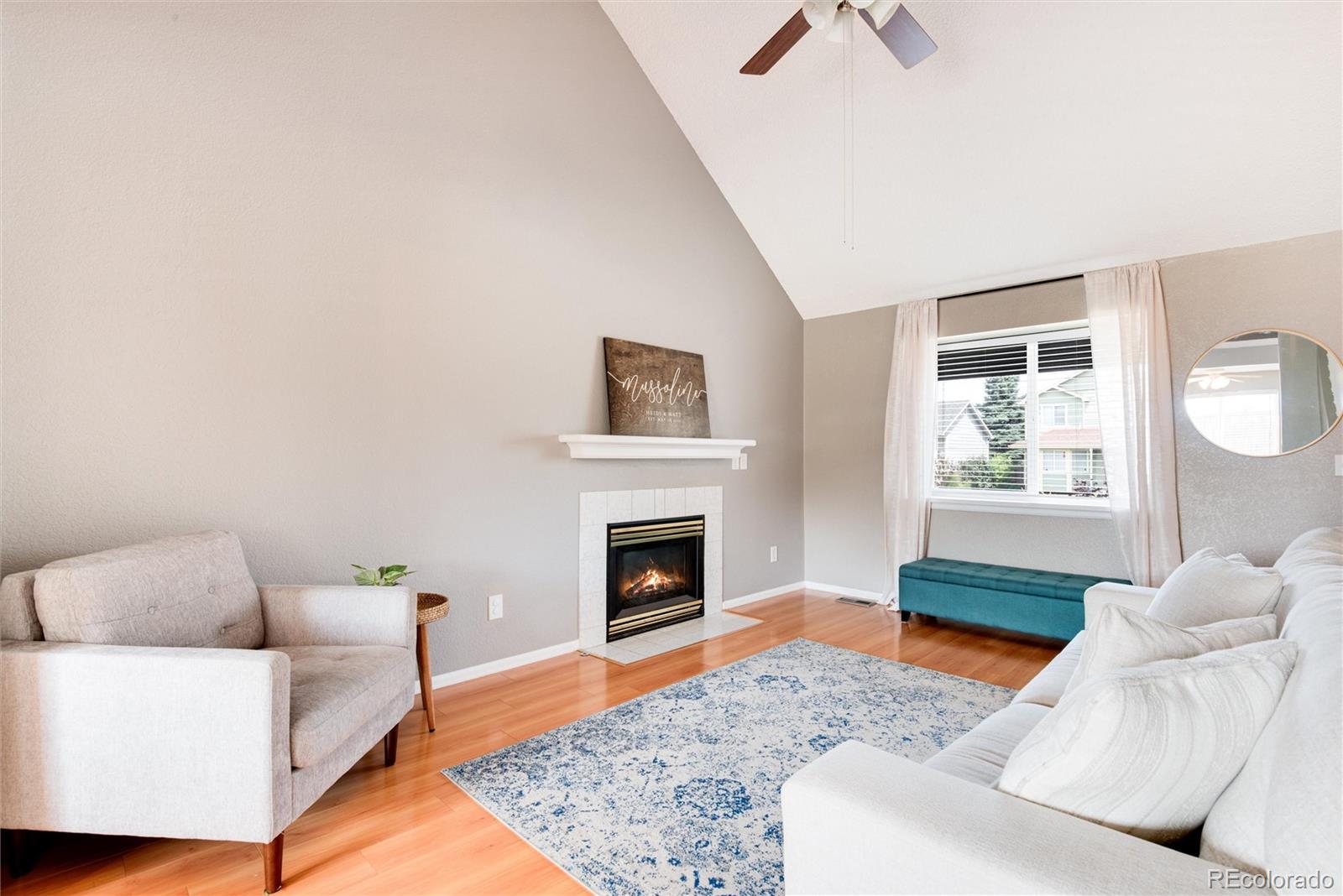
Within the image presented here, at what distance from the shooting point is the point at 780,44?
8.90ft

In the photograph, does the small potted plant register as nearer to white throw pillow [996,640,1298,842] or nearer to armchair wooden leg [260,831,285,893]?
armchair wooden leg [260,831,285,893]

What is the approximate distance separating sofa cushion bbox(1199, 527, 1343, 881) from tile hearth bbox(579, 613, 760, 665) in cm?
283

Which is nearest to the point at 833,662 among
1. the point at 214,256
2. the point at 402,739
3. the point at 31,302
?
the point at 402,739

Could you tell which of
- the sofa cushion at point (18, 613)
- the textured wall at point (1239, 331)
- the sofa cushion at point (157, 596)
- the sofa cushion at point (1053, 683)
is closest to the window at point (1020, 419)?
the textured wall at point (1239, 331)

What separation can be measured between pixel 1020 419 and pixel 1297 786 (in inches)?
162

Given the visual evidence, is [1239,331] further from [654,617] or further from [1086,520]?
[654,617]

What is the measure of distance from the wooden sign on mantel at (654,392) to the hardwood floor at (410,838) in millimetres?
1493

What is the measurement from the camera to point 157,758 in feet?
5.24

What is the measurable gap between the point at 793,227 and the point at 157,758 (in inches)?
176

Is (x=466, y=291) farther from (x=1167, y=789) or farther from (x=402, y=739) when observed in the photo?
(x=1167, y=789)

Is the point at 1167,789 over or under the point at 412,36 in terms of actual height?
under

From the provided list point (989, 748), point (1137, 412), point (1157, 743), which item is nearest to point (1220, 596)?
point (989, 748)

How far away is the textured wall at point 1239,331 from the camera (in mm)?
3312

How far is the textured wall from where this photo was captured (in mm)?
3312
